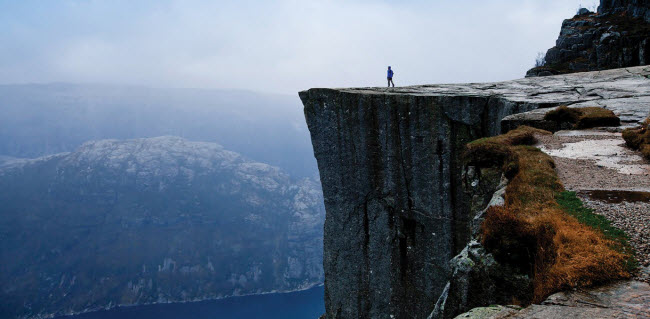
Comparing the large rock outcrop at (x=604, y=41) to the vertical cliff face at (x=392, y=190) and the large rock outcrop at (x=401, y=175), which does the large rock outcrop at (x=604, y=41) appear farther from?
the vertical cliff face at (x=392, y=190)

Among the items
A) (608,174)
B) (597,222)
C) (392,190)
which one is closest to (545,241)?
(597,222)

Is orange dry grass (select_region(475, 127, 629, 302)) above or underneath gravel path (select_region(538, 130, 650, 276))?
underneath

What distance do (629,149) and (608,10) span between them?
169 feet

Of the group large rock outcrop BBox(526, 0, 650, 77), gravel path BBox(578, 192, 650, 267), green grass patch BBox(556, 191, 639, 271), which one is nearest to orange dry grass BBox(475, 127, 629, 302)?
green grass patch BBox(556, 191, 639, 271)

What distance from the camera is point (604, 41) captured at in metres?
38.9

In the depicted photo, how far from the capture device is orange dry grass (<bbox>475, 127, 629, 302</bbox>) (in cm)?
540

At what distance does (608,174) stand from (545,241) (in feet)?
15.5

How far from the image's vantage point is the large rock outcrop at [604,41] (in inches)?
1425

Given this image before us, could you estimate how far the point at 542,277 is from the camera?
5.93 meters

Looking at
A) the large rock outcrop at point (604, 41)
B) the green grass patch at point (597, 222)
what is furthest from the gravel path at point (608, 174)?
the large rock outcrop at point (604, 41)

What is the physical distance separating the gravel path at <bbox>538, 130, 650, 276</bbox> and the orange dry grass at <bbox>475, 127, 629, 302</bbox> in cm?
56

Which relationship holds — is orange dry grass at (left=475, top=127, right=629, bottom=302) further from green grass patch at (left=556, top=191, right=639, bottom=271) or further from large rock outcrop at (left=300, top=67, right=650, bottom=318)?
large rock outcrop at (left=300, top=67, right=650, bottom=318)

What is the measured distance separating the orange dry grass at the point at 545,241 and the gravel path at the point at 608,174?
22.2 inches

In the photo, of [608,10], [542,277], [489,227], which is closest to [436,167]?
[489,227]
